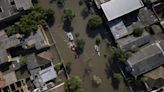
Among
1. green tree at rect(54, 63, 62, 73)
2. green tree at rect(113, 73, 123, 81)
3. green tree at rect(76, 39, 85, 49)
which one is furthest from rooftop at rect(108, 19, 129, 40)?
green tree at rect(54, 63, 62, 73)

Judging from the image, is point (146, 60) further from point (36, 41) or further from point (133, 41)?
point (36, 41)

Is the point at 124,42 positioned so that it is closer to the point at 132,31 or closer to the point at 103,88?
the point at 132,31

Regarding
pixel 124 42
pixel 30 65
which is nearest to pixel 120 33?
pixel 124 42

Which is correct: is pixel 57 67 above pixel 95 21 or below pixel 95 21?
below

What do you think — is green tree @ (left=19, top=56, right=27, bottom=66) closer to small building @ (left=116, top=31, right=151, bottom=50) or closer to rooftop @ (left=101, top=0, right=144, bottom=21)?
rooftop @ (left=101, top=0, right=144, bottom=21)

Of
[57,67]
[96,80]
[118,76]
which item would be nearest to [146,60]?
[118,76]

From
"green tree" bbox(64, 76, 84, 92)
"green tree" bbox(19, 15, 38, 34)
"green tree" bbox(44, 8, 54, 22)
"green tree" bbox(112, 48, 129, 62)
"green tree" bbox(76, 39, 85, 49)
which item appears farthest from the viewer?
"green tree" bbox(44, 8, 54, 22)

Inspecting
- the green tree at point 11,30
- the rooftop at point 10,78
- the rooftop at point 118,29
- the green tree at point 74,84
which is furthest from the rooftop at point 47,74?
the rooftop at point 118,29
